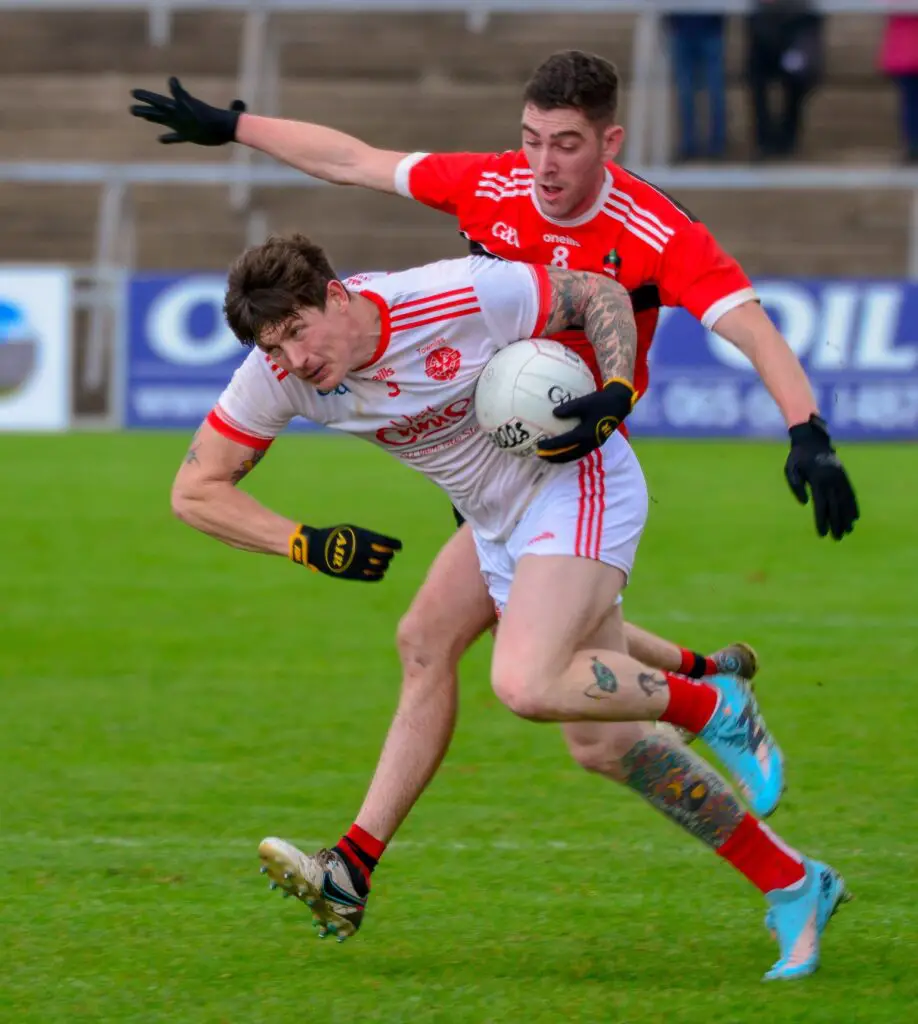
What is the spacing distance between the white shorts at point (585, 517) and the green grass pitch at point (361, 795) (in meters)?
0.96

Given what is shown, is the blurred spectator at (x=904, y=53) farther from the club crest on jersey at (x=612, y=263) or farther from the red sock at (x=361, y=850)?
the red sock at (x=361, y=850)

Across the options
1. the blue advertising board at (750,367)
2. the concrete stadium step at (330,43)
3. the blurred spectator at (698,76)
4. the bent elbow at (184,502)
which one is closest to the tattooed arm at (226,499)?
the bent elbow at (184,502)

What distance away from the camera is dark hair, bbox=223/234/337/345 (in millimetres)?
4863

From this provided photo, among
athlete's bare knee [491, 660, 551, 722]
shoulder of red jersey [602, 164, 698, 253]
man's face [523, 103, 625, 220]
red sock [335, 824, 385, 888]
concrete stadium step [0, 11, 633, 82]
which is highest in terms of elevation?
concrete stadium step [0, 11, 633, 82]

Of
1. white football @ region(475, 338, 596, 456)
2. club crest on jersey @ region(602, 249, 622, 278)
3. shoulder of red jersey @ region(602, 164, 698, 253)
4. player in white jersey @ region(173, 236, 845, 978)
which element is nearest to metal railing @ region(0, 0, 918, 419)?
shoulder of red jersey @ region(602, 164, 698, 253)

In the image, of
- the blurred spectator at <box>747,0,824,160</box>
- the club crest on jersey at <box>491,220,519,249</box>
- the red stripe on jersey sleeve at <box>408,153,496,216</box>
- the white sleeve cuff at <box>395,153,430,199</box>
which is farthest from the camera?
the blurred spectator at <box>747,0,824,160</box>

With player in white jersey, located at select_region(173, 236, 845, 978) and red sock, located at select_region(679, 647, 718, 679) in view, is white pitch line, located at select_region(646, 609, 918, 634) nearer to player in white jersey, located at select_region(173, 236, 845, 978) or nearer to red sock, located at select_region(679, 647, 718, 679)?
red sock, located at select_region(679, 647, 718, 679)

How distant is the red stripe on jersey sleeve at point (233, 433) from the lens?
5.28 m

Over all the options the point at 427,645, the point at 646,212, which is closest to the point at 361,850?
the point at 427,645

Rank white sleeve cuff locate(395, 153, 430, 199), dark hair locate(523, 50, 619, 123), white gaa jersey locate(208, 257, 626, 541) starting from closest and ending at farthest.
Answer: white gaa jersey locate(208, 257, 626, 541) → dark hair locate(523, 50, 619, 123) → white sleeve cuff locate(395, 153, 430, 199)

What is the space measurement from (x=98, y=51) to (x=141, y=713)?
58.0 ft

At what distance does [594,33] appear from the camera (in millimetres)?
23156

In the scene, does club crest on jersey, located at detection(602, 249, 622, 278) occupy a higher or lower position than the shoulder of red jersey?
lower

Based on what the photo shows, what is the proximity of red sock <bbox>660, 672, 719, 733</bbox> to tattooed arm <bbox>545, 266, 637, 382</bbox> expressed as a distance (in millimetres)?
761
